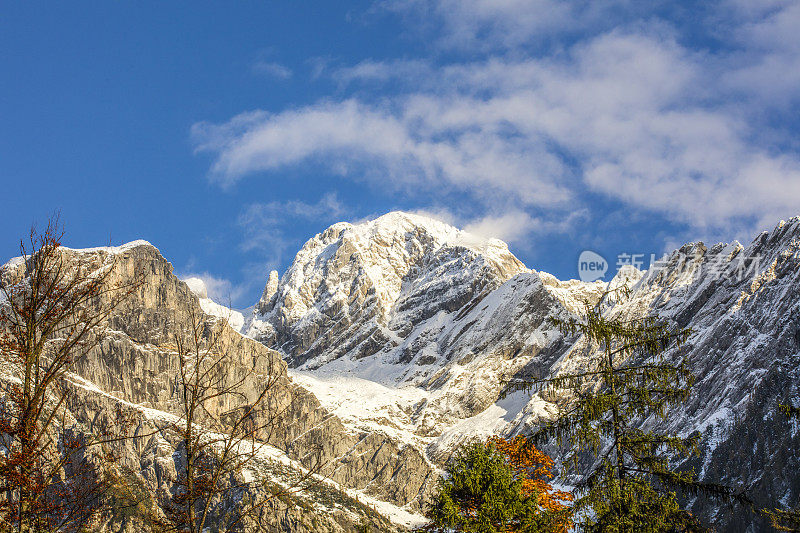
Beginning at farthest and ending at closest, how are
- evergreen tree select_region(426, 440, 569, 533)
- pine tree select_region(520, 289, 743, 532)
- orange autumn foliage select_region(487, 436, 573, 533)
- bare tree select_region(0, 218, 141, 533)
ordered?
orange autumn foliage select_region(487, 436, 573, 533)
evergreen tree select_region(426, 440, 569, 533)
pine tree select_region(520, 289, 743, 532)
bare tree select_region(0, 218, 141, 533)

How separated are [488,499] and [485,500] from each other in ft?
0.85

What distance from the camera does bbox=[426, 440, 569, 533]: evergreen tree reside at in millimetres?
27016

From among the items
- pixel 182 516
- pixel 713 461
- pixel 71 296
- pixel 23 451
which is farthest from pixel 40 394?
pixel 713 461

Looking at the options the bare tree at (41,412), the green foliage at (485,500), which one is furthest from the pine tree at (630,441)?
the bare tree at (41,412)

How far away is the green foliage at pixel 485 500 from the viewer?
27.1 m

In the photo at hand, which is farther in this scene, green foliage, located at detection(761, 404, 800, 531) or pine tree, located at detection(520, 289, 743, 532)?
green foliage, located at detection(761, 404, 800, 531)

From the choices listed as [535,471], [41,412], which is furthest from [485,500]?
[41,412]

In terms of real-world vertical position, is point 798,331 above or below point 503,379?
above

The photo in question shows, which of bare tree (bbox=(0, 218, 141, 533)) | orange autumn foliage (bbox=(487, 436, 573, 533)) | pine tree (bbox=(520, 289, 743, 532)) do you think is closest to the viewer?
bare tree (bbox=(0, 218, 141, 533))

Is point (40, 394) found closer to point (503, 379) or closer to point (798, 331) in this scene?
point (503, 379)

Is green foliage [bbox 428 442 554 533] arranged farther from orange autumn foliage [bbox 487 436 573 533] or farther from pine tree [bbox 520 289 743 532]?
pine tree [bbox 520 289 743 532]

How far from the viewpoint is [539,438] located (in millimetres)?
22172

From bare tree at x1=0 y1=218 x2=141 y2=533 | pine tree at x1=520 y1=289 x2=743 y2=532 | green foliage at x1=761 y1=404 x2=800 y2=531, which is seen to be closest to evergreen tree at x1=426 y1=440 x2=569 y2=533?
pine tree at x1=520 y1=289 x2=743 y2=532

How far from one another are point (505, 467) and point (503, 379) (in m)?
4.95
